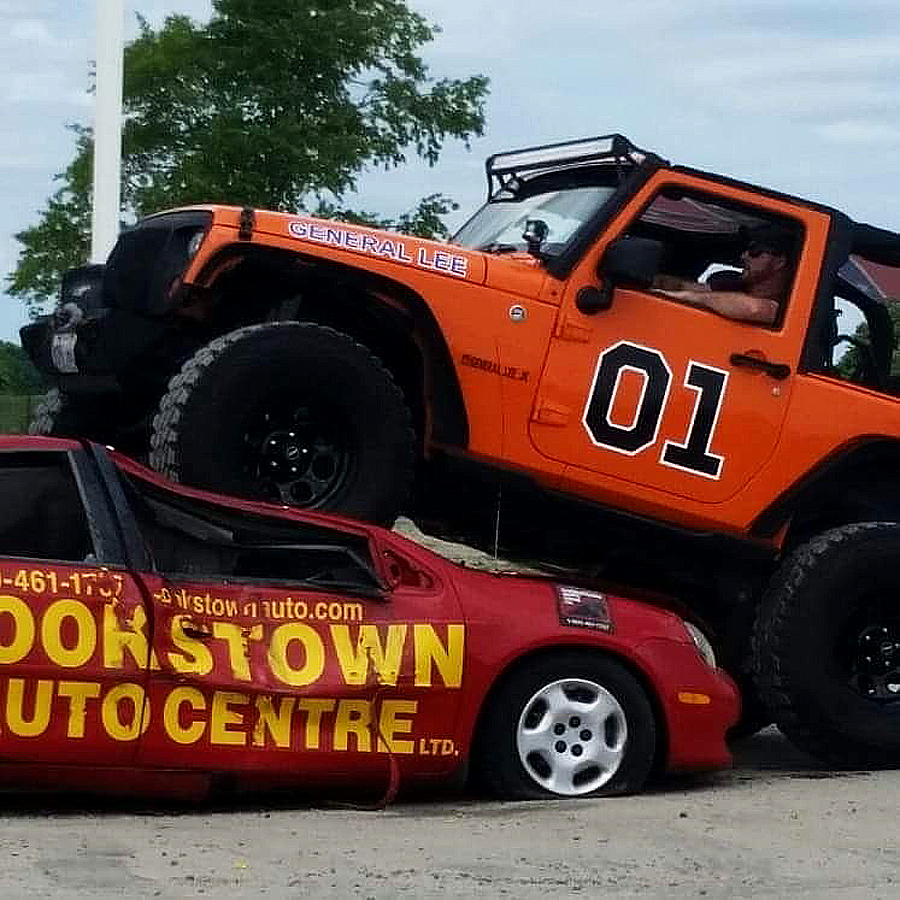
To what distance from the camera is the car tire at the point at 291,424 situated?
312 inches

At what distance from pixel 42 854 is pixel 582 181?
4.33m

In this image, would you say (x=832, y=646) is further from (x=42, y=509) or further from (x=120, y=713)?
(x=42, y=509)

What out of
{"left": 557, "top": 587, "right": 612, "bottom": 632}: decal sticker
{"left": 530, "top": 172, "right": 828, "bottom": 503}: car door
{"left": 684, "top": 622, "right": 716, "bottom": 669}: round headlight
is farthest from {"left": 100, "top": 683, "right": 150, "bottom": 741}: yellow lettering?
{"left": 684, "top": 622, "right": 716, "bottom": 669}: round headlight

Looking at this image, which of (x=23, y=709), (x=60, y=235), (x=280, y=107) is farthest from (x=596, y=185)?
(x=60, y=235)

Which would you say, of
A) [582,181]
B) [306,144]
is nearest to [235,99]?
[306,144]

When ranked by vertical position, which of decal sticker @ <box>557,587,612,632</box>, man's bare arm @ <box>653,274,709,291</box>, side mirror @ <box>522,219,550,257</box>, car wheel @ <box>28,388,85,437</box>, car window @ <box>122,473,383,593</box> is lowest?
decal sticker @ <box>557,587,612,632</box>

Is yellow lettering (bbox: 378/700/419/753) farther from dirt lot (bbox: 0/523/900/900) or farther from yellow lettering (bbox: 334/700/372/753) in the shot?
dirt lot (bbox: 0/523/900/900)

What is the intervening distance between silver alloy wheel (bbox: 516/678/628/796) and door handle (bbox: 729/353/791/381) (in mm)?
1764

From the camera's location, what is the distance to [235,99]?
26531 millimetres

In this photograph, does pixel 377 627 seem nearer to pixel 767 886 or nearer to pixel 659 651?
pixel 659 651

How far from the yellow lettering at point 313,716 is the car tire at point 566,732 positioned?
0.69 meters

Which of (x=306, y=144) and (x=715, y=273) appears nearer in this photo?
(x=715, y=273)

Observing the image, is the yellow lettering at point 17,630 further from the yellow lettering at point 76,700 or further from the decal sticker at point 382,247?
the decal sticker at point 382,247

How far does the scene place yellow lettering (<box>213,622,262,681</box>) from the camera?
7230mm
